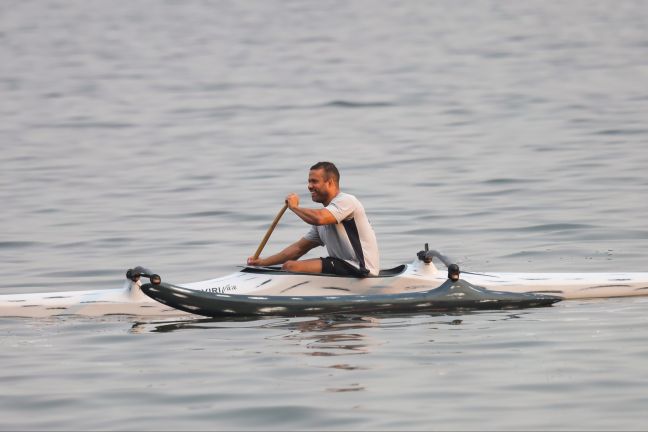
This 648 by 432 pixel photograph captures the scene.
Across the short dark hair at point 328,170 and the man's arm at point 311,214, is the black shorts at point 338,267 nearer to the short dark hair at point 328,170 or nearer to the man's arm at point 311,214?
the man's arm at point 311,214

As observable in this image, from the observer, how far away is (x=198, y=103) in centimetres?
3700

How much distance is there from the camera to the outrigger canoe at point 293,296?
12523 millimetres

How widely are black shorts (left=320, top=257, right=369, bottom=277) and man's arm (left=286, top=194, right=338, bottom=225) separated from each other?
36 centimetres

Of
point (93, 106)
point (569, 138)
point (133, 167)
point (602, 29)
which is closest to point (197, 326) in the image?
point (133, 167)

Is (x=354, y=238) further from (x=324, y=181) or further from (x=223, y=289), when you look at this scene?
(x=223, y=289)

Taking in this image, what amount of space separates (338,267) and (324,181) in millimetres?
762

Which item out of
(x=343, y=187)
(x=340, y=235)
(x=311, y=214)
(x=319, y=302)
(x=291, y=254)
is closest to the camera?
(x=311, y=214)

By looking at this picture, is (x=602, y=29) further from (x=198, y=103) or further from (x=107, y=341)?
(x=107, y=341)

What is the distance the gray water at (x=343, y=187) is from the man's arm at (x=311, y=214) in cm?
85

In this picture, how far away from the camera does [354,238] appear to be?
12695 mm

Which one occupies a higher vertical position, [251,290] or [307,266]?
[307,266]

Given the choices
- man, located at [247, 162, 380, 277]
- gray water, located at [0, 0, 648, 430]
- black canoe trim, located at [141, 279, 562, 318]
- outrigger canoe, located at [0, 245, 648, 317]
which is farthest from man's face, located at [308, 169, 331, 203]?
gray water, located at [0, 0, 648, 430]

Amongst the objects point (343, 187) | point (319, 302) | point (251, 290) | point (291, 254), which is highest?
point (343, 187)

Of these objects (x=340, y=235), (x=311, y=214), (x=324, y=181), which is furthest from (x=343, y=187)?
(x=311, y=214)
